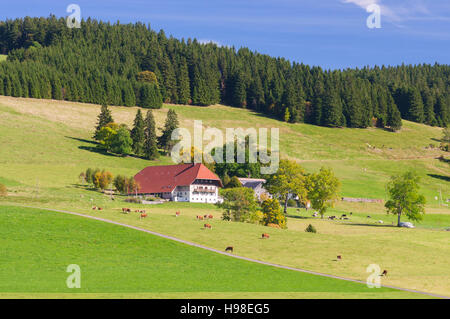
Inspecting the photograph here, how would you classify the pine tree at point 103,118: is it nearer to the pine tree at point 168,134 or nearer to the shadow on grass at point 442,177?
the pine tree at point 168,134

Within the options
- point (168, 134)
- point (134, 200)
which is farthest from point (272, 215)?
point (168, 134)

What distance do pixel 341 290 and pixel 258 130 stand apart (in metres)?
159

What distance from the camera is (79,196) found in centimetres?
9881

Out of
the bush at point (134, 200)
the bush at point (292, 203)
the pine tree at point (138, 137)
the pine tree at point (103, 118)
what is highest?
the pine tree at point (103, 118)

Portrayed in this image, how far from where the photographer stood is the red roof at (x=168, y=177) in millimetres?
118750

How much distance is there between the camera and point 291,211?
112m

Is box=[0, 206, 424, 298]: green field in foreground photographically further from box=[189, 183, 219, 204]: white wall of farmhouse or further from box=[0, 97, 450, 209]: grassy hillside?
box=[0, 97, 450, 209]: grassy hillside

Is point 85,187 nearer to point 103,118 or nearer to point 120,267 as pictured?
point 103,118

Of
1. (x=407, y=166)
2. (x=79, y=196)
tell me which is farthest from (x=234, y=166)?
(x=407, y=166)

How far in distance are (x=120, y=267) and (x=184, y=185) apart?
68.4m

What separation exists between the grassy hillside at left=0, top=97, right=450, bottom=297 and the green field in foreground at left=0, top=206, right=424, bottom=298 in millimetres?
5493

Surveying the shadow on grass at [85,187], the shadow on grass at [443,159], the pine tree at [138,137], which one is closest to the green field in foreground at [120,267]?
the shadow on grass at [85,187]

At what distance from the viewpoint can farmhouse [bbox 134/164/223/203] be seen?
117 meters

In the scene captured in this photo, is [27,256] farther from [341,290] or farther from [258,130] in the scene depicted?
[258,130]
